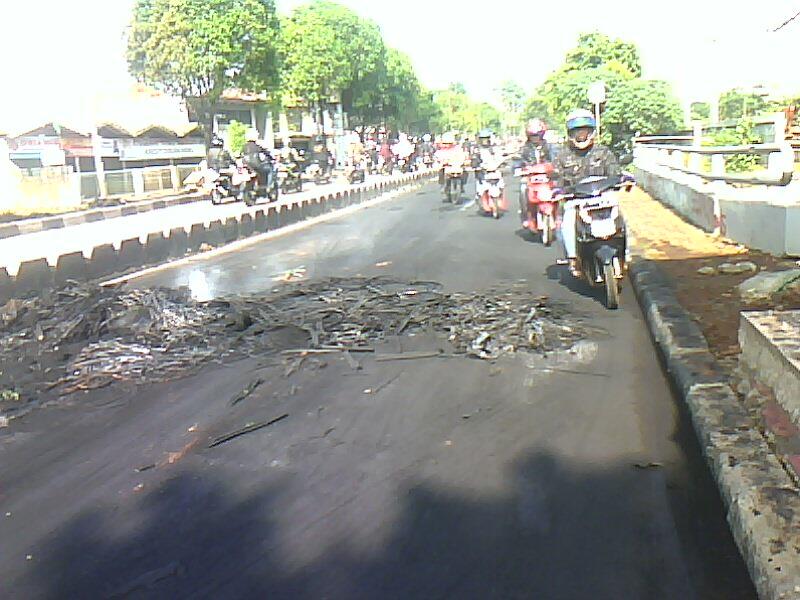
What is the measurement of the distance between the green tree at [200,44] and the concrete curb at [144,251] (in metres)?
17.1

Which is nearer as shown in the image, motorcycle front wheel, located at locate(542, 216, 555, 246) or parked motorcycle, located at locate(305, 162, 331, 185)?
motorcycle front wheel, located at locate(542, 216, 555, 246)

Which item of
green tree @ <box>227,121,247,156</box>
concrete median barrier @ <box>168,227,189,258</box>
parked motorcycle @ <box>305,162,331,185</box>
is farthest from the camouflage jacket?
green tree @ <box>227,121,247,156</box>

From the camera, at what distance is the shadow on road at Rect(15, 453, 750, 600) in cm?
324

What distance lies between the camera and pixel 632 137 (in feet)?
103

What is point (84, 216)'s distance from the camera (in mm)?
25625

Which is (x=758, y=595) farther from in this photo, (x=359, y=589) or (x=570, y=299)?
(x=570, y=299)

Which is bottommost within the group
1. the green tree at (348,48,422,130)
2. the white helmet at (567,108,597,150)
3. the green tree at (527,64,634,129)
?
the white helmet at (567,108,597,150)

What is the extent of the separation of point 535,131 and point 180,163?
33167mm

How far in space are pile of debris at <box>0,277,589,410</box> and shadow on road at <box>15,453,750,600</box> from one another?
247 centimetres

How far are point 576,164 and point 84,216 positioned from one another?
20293 millimetres

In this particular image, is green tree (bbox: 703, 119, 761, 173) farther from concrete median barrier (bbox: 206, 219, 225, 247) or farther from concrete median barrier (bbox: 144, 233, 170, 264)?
concrete median barrier (bbox: 144, 233, 170, 264)

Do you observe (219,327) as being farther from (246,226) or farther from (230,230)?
(246,226)

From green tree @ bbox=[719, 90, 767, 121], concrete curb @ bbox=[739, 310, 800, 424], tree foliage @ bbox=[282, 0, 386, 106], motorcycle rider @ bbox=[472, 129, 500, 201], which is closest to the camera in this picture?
concrete curb @ bbox=[739, 310, 800, 424]

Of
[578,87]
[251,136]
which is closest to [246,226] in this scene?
[251,136]
